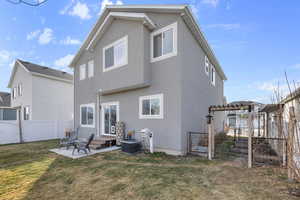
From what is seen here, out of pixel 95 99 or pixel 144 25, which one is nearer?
pixel 144 25

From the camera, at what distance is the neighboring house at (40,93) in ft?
51.4

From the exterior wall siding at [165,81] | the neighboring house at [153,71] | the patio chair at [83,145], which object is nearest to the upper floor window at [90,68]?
the neighboring house at [153,71]

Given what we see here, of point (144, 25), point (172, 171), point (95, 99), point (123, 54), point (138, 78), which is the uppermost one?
point (144, 25)

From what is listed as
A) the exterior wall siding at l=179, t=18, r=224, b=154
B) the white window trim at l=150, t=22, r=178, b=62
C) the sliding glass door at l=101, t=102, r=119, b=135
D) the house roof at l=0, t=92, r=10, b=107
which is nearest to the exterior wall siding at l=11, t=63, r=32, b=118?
the house roof at l=0, t=92, r=10, b=107

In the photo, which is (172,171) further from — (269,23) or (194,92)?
(269,23)

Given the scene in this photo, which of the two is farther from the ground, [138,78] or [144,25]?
[144,25]

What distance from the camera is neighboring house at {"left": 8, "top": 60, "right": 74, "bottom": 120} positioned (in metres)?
15.7

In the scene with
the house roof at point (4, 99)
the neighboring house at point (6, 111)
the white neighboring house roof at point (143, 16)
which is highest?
the white neighboring house roof at point (143, 16)

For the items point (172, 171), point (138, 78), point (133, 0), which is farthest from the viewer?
point (133, 0)

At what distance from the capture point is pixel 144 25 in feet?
27.1

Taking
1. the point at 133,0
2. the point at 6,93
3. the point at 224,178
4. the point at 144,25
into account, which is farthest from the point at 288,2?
the point at 6,93

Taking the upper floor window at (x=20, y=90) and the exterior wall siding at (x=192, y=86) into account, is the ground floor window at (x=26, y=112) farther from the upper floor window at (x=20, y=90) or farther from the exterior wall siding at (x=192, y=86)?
the exterior wall siding at (x=192, y=86)

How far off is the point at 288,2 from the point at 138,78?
949 cm

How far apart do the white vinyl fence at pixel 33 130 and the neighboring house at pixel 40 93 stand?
265cm
